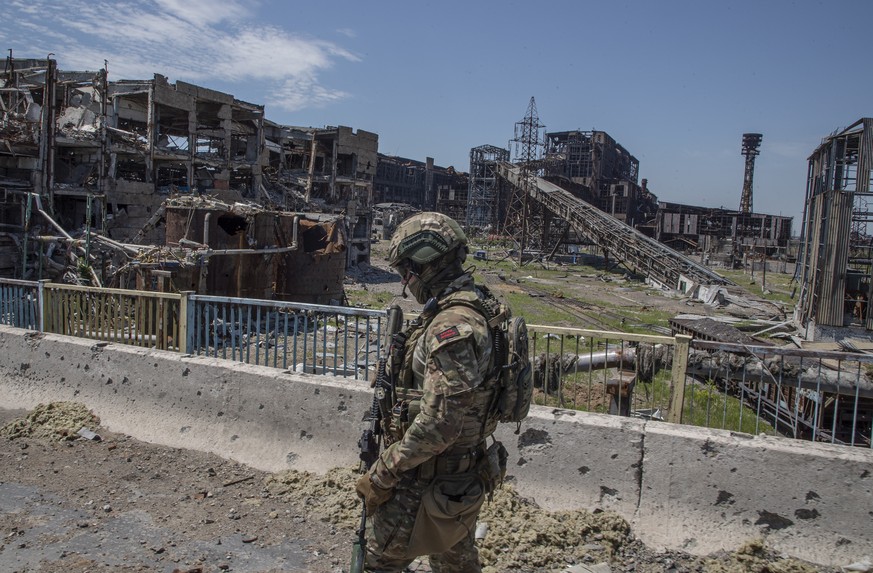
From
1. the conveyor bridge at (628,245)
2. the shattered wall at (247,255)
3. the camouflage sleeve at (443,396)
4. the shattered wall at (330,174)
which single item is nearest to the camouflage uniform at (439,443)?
the camouflage sleeve at (443,396)

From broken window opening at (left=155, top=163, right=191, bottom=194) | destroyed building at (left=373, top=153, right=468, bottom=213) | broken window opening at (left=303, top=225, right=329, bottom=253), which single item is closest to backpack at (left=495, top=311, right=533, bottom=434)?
broken window opening at (left=303, top=225, right=329, bottom=253)

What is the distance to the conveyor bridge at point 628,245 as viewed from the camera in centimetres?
2681

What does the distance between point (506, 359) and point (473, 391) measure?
0.88ft

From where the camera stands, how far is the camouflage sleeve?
2.55m

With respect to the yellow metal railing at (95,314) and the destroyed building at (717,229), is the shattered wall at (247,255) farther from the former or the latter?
the destroyed building at (717,229)

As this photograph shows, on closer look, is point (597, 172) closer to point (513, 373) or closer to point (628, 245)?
point (628, 245)

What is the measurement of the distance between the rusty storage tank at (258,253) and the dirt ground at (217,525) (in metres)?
6.10

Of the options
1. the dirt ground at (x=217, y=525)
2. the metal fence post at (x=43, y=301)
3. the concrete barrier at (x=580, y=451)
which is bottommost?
the dirt ground at (x=217, y=525)

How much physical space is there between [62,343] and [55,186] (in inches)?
609

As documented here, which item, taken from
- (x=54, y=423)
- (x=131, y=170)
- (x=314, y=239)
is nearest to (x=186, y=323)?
(x=54, y=423)

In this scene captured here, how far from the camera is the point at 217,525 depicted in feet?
13.3

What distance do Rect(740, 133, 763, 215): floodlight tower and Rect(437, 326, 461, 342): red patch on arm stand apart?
66.3 m

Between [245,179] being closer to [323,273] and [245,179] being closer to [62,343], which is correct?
[323,273]

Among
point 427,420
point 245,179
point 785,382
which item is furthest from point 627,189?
point 427,420
